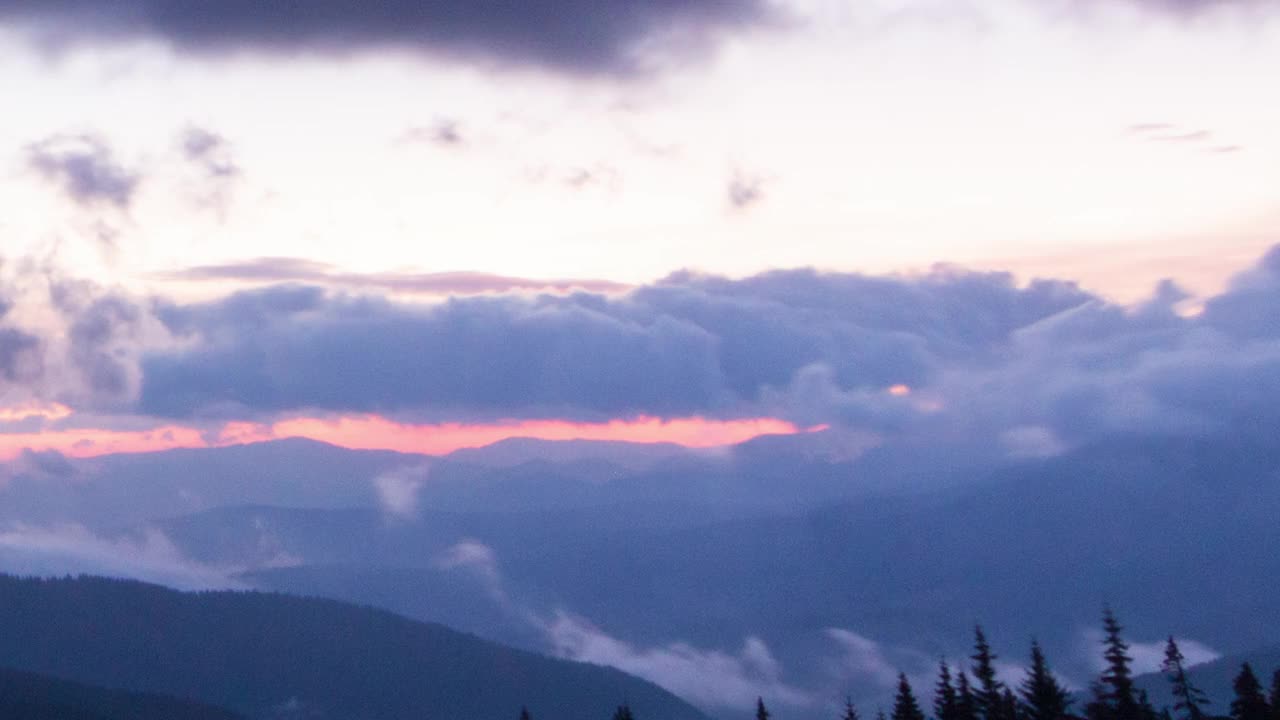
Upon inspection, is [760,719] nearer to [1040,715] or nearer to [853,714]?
[853,714]

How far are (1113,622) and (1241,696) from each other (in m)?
9.40

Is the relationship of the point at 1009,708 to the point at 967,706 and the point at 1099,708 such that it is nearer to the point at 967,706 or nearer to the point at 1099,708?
the point at 967,706

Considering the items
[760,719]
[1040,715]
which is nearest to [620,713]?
[760,719]

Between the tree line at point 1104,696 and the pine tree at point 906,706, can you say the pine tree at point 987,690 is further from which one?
the pine tree at point 906,706

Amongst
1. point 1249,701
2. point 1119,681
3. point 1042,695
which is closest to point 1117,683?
point 1119,681

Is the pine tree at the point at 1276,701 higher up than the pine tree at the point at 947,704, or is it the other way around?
the pine tree at the point at 947,704

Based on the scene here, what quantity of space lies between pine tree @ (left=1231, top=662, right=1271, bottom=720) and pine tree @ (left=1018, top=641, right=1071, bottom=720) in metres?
9.07

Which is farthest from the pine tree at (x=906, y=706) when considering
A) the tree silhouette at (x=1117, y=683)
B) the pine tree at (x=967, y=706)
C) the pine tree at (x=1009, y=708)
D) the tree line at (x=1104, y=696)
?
the tree silhouette at (x=1117, y=683)

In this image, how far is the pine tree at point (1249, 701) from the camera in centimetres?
8581

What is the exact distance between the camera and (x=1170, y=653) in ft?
293

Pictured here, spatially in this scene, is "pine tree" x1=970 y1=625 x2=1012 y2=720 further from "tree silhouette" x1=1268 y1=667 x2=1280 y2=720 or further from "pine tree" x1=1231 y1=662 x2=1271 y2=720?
"tree silhouette" x1=1268 y1=667 x2=1280 y2=720

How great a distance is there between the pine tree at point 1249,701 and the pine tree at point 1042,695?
9.07 meters

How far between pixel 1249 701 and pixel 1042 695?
1142cm

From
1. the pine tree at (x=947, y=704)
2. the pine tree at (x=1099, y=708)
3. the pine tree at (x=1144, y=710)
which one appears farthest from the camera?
the pine tree at (x=947, y=704)
